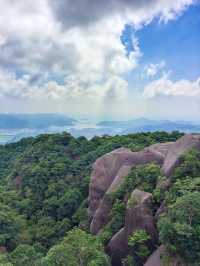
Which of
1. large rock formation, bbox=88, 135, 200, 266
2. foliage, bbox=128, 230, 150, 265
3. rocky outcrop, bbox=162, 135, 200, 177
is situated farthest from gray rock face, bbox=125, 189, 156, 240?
rocky outcrop, bbox=162, 135, 200, 177

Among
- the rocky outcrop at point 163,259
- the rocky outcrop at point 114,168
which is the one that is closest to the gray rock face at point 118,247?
the rocky outcrop at point 163,259

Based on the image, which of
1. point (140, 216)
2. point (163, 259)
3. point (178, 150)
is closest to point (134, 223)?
point (140, 216)

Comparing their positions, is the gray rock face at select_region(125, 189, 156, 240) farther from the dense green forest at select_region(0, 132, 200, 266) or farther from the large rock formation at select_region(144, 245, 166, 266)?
the large rock formation at select_region(144, 245, 166, 266)

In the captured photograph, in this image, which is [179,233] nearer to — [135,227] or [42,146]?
[135,227]

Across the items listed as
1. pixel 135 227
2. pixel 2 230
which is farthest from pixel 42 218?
pixel 135 227

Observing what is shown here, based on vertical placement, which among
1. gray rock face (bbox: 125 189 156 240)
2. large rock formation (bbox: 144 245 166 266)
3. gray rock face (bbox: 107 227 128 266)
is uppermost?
gray rock face (bbox: 125 189 156 240)

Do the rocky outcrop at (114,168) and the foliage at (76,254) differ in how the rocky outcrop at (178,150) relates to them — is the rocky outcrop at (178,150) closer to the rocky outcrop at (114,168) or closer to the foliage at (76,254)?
the rocky outcrop at (114,168)
